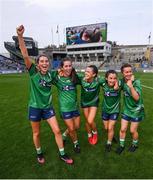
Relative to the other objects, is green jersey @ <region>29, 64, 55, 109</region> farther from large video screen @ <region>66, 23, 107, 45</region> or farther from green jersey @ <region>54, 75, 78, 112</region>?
large video screen @ <region>66, 23, 107, 45</region>

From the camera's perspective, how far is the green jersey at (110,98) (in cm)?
469

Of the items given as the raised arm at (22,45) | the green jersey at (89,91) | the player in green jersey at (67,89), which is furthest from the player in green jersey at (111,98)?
the raised arm at (22,45)

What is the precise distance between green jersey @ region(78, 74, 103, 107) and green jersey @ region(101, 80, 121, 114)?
174 millimetres

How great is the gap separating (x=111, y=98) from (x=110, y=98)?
0.02m

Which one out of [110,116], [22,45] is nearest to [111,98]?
[110,116]

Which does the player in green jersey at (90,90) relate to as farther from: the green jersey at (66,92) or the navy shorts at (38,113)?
the navy shorts at (38,113)

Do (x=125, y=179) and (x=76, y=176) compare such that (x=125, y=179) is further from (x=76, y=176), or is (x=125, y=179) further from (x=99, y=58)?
(x=99, y=58)

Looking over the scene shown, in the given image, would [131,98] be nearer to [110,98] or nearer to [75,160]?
[110,98]

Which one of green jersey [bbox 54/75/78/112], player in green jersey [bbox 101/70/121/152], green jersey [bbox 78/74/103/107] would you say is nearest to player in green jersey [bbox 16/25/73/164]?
green jersey [bbox 54/75/78/112]

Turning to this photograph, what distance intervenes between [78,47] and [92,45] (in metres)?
5.71

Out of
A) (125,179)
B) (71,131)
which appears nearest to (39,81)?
(71,131)

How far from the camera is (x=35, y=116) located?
424cm

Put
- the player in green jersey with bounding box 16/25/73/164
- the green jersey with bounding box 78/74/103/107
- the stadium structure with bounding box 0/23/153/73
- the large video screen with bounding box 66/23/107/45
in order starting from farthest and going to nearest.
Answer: the large video screen with bounding box 66/23/107/45 → the stadium structure with bounding box 0/23/153/73 → the green jersey with bounding box 78/74/103/107 → the player in green jersey with bounding box 16/25/73/164

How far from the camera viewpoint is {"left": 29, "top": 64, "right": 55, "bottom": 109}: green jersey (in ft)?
13.6
